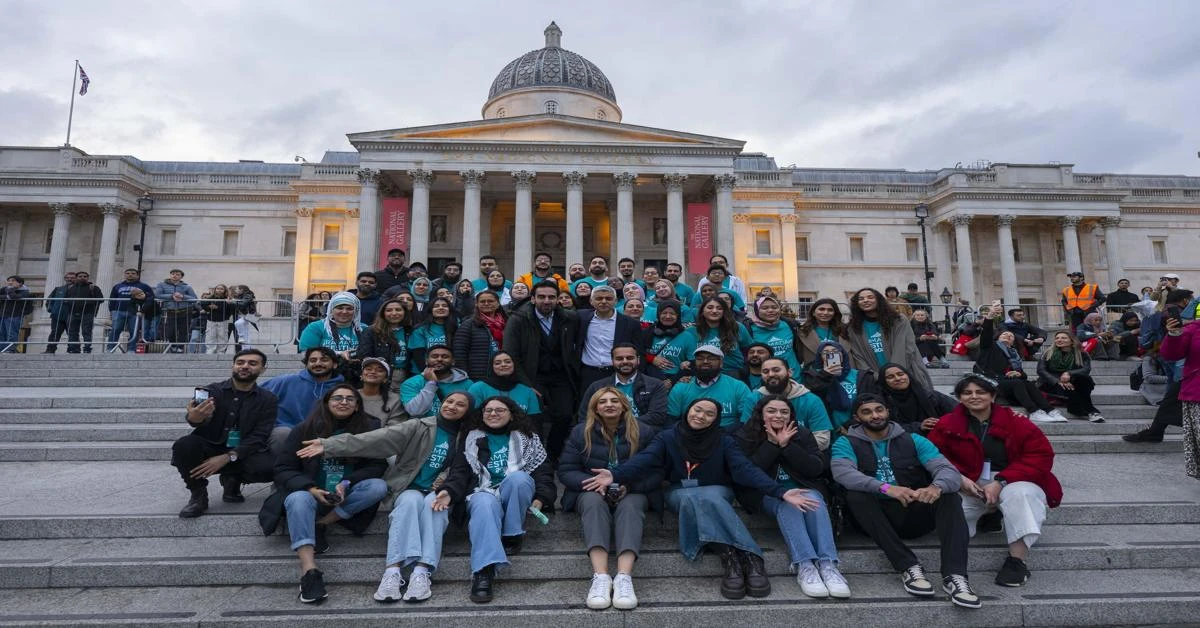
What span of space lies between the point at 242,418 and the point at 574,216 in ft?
78.8

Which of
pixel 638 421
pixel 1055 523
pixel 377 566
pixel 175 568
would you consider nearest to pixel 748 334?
pixel 638 421

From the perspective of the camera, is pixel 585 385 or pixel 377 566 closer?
pixel 377 566

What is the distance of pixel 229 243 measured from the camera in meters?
34.9

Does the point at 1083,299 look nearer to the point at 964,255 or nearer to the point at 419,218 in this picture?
the point at 964,255

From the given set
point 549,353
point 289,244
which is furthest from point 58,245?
point 549,353

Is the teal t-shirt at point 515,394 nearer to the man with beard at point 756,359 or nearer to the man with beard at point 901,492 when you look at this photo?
the man with beard at point 756,359

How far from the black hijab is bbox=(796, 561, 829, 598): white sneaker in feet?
3.46

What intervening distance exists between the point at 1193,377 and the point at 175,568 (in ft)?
31.5

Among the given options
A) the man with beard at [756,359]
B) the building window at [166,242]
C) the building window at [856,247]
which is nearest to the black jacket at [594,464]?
the man with beard at [756,359]

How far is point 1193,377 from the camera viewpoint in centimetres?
628

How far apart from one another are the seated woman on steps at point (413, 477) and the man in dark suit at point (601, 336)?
67.7 inches

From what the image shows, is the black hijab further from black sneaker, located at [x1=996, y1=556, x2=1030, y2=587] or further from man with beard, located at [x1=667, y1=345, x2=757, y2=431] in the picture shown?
black sneaker, located at [x1=996, y1=556, x2=1030, y2=587]

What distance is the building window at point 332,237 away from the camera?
111 ft

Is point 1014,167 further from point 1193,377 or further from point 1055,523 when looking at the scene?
point 1055,523
